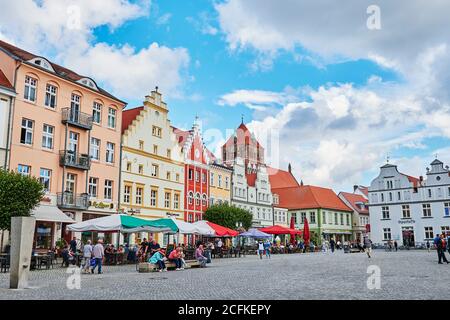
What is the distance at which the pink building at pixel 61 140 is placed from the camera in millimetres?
29547

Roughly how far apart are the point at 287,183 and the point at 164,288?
241ft

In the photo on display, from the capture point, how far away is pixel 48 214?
1125 inches

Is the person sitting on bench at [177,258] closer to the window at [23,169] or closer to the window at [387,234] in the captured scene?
the window at [23,169]

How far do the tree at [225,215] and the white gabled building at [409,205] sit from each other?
2644cm

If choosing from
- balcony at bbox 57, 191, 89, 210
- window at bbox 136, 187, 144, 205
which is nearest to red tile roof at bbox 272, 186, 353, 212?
window at bbox 136, 187, 144, 205

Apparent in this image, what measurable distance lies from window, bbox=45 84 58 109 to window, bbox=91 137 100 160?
435 centimetres

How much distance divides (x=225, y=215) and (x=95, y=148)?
50.4 ft

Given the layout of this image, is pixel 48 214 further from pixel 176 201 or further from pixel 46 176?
pixel 176 201

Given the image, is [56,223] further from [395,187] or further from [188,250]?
[395,187]

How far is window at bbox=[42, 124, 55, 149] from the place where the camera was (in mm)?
31203

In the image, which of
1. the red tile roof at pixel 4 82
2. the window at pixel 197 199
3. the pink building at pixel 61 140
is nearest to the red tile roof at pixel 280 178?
the window at pixel 197 199

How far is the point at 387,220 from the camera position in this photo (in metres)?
63.4

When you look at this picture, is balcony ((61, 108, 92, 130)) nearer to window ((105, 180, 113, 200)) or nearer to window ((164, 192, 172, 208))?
window ((105, 180, 113, 200))
